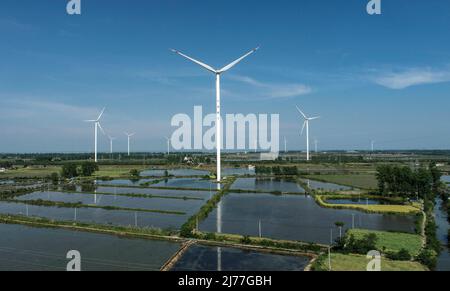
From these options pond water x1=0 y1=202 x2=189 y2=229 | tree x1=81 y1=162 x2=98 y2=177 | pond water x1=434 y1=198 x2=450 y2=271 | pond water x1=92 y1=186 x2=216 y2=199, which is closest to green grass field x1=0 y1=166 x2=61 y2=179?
tree x1=81 y1=162 x2=98 y2=177

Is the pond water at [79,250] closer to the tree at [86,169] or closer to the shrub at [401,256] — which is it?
the shrub at [401,256]

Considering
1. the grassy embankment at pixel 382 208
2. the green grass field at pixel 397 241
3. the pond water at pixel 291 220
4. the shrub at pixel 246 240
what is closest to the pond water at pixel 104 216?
the pond water at pixel 291 220

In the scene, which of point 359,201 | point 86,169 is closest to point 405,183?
point 359,201

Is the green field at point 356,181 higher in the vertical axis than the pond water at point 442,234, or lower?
higher

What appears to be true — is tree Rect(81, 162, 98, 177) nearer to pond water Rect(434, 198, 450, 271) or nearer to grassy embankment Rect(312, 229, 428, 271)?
grassy embankment Rect(312, 229, 428, 271)

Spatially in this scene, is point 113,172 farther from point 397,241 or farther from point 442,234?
point 442,234

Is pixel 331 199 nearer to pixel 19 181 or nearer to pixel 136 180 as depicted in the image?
pixel 136 180
